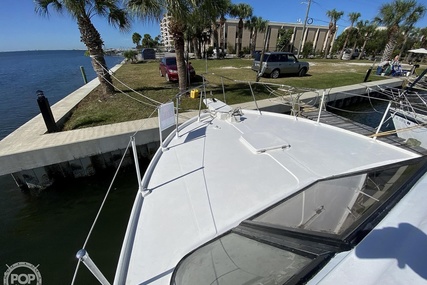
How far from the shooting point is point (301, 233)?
4.44 ft

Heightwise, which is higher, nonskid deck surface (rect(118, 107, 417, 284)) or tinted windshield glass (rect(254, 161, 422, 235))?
tinted windshield glass (rect(254, 161, 422, 235))

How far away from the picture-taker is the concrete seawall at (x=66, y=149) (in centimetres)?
457

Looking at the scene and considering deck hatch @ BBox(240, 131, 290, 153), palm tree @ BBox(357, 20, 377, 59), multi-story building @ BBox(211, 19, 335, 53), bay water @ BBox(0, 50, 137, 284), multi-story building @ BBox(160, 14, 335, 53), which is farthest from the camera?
multi-story building @ BBox(211, 19, 335, 53)

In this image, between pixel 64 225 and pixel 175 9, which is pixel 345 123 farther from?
pixel 64 225

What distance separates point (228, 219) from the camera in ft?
6.41

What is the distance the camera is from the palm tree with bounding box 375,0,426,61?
19.3 meters

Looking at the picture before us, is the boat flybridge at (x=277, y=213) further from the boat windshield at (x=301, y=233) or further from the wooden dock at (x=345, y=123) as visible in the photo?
the wooden dock at (x=345, y=123)

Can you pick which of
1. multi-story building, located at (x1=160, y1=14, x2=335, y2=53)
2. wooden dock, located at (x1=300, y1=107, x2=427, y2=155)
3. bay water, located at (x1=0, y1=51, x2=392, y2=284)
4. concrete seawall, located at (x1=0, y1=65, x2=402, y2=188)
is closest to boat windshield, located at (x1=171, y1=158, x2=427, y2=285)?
bay water, located at (x1=0, y1=51, x2=392, y2=284)

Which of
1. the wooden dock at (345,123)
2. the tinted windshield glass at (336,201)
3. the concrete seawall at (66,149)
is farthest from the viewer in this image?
the wooden dock at (345,123)

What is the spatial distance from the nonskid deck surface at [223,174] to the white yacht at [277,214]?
0.04 ft

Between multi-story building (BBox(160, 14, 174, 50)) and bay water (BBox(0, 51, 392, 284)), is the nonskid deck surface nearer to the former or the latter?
bay water (BBox(0, 51, 392, 284))

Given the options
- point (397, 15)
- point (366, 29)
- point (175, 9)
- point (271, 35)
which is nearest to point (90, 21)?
point (175, 9)

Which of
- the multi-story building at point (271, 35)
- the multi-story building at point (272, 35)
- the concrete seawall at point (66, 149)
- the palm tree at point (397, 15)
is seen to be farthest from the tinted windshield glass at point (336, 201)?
the multi-story building at point (272, 35)

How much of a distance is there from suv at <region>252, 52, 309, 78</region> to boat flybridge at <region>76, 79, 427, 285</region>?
1061cm
